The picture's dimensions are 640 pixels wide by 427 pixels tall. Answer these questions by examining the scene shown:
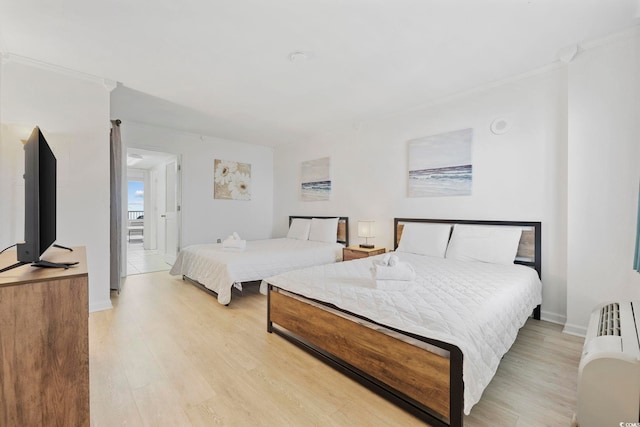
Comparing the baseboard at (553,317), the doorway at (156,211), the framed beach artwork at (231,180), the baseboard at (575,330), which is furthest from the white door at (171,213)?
the baseboard at (575,330)

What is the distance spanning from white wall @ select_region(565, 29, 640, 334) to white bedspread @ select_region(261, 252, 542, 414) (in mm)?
378

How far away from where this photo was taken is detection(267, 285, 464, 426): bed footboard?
1.35 meters

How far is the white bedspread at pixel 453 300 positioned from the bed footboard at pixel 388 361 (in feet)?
0.26

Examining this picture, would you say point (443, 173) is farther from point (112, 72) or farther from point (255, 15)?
point (112, 72)

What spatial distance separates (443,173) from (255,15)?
265cm

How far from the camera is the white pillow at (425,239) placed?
324 centimetres

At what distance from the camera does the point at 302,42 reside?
2.35 meters

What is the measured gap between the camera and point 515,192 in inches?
117

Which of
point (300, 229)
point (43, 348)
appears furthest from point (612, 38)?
point (300, 229)

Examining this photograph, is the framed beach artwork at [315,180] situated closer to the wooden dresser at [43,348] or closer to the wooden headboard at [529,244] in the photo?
the wooden headboard at [529,244]

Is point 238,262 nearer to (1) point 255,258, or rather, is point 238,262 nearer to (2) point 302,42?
(1) point 255,258

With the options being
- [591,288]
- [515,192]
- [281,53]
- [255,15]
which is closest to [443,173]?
[515,192]

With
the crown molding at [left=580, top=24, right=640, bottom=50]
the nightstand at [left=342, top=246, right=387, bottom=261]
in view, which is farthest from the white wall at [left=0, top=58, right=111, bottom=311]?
the crown molding at [left=580, top=24, right=640, bottom=50]

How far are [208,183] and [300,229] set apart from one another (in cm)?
198
